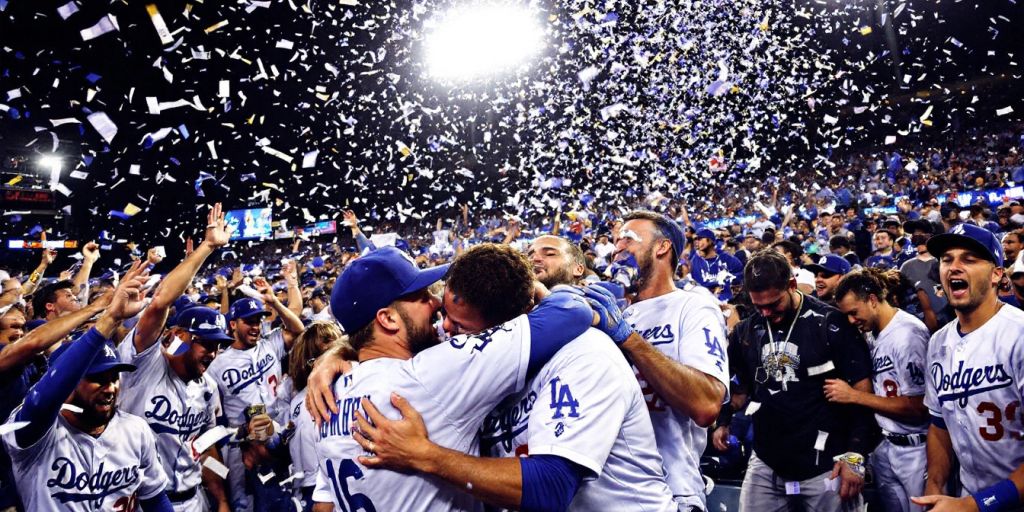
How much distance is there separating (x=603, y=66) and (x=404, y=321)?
21250 mm

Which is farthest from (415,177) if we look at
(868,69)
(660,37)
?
(868,69)

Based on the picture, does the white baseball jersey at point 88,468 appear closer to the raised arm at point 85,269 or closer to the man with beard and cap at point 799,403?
the raised arm at point 85,269

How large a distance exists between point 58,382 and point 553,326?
90.4 inches

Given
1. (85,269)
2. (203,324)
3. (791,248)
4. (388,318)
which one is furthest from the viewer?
(791,248)

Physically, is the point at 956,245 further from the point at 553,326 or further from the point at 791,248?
the point at 791,248

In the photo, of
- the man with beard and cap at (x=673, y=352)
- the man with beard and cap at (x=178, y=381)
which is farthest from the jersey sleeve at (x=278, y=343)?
the man with beard and cap at (x=673, y=352)

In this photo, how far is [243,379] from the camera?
5340 mm

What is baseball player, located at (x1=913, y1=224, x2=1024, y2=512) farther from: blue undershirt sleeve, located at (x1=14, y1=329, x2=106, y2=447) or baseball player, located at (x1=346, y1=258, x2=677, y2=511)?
blue undershirt sleeve, located at (x1=14, y1=329, x2=106, y2=447)

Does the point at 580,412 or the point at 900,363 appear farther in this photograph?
the point at 900,363

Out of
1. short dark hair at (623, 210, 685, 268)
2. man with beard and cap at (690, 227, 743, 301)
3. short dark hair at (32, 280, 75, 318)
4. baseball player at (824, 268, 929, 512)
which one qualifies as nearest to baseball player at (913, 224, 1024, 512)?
baseball player at (824, 268, 929, 512)

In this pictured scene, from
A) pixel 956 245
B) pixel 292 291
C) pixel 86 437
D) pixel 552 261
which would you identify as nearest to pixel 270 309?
pixel 292 291

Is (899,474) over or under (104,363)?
under

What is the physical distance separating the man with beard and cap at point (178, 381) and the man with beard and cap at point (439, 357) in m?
2.13

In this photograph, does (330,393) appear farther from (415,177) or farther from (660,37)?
(415,177)
